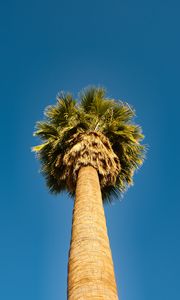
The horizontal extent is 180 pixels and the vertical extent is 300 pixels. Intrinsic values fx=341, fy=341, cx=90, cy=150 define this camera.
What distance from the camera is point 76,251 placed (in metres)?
6.12

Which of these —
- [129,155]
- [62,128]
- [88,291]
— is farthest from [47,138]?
[88,291]

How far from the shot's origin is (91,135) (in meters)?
10.3

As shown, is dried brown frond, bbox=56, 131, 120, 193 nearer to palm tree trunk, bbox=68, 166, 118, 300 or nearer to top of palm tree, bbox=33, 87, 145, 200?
top of palm tree, bbox=33, 87, 145, 200

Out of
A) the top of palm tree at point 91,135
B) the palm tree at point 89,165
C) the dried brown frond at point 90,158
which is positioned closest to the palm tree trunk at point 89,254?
the palm tree at point 89,165

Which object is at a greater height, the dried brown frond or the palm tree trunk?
the dried brown frond

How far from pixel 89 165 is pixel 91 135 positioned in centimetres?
146

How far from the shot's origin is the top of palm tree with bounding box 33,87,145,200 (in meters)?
10.6

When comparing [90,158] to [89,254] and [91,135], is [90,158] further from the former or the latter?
[89,254]

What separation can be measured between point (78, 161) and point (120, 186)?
10.1 ft

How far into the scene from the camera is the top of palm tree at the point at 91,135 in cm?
1055

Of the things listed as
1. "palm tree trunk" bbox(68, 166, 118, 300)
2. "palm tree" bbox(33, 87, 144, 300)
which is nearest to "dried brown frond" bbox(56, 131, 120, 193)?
"palm tree" bbox(33, 87, 144, 300)

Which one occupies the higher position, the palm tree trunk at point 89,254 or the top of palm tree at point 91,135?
the top of palm tree at point 91,135

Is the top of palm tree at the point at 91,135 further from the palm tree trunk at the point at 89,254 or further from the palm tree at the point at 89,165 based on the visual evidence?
the palm tree trunk at the point at 89,254

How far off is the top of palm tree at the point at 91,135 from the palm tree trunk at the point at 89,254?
2811 millimetres
